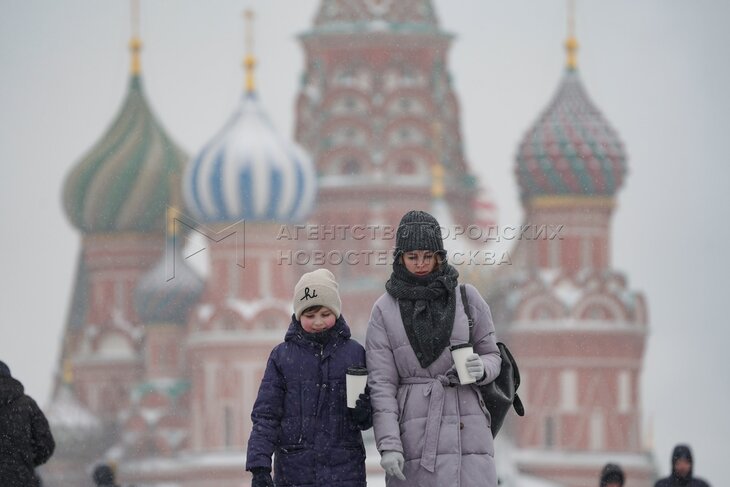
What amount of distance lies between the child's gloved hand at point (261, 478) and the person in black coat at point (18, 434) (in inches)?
39.9

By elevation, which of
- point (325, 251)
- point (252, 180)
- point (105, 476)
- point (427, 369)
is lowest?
point (105, 476)

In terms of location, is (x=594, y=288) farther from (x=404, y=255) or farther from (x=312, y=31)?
(x=404, y=255)

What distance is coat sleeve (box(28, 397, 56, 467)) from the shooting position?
7.45 metres

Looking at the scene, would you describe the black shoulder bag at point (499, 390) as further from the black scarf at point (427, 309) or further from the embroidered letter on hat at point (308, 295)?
the embroidered letter on hat at point (308, 295)

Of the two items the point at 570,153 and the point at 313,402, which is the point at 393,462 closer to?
the point at 313,402

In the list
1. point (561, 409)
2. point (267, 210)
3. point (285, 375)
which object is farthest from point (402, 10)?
point (285, 375)

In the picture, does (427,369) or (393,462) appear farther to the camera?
(427,369)

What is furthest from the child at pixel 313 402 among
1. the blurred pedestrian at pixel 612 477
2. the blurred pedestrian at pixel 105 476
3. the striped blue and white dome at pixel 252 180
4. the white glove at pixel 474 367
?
the striped blue and white dome at pixel 252 180

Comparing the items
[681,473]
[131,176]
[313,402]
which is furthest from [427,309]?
[131,176]

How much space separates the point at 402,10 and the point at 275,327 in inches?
224

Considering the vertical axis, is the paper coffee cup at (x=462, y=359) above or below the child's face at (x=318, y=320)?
below

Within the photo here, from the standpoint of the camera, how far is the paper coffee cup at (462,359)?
661 cm

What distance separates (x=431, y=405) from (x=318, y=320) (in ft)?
1.16

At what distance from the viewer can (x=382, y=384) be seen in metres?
6.67
